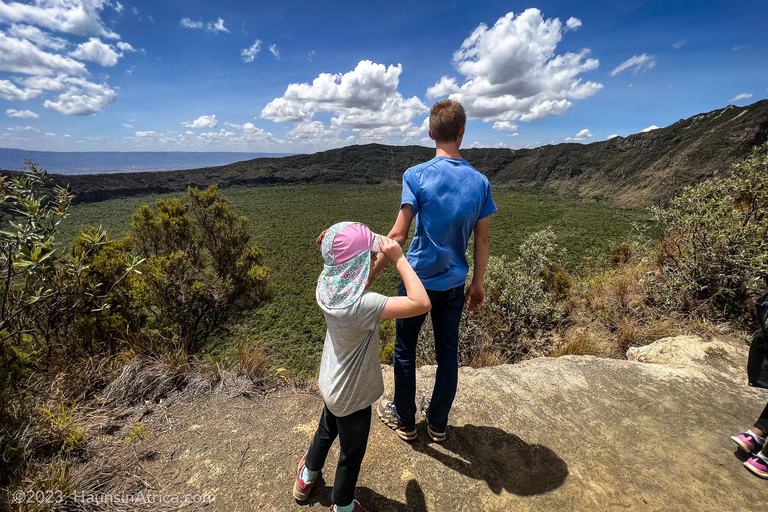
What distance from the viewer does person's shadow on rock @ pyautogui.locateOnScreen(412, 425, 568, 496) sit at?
5.94 ft

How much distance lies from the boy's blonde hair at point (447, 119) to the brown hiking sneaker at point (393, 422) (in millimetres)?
1696

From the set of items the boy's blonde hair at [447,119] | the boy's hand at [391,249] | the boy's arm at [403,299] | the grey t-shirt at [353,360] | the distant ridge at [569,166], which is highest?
the distant ridge at [569,166]

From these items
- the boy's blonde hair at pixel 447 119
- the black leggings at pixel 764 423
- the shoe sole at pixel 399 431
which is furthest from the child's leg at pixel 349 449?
the black leggings at pixel 764 423

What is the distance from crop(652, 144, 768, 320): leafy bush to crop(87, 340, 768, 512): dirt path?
4.00ft

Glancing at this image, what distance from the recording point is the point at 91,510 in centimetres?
158

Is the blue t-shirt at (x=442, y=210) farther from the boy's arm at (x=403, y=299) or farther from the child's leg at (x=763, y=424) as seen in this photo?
the child's leg at (x=763, y=424)

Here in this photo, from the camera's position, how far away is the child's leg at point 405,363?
1825mm

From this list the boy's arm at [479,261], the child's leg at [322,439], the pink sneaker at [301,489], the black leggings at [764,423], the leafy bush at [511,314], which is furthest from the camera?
the leafy bush at [511,314]

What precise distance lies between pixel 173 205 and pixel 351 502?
1251 cm

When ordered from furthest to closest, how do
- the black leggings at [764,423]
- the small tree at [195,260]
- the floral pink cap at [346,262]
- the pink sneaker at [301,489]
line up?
the small tree at [195,260]
the black leggings at [764,423]
the pink sneaker at [301,489]
the floral pink cap at [346,262]

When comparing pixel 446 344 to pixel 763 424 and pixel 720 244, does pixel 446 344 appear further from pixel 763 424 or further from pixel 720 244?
pixel 720 244

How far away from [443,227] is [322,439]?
1193mm

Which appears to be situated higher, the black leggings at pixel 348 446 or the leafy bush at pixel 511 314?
the black leggings at pixel 348 446

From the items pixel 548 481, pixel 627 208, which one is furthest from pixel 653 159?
pixel 548 481
